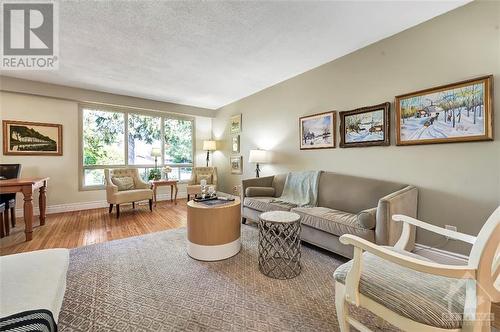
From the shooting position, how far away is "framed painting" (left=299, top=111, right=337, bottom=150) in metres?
3.24

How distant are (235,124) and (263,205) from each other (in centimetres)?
281

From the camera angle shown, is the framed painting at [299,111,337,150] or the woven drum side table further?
the framed painting at [299,111,337,150]

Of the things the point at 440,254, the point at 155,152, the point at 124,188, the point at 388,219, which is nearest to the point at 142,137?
the point at 155,152

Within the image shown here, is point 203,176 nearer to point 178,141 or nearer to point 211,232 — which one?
point 178,141

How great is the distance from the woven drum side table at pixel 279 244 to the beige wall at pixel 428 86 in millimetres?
1465

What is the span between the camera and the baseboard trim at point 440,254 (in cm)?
206

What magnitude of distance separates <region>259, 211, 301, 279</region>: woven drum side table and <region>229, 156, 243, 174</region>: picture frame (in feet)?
10.2

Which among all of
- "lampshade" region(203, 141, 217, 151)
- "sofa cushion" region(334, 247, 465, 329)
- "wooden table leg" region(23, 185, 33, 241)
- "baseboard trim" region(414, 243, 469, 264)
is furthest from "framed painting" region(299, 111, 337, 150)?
"wooden table leg" region(23, 185, 33, 241)

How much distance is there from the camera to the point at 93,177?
4.75 meters

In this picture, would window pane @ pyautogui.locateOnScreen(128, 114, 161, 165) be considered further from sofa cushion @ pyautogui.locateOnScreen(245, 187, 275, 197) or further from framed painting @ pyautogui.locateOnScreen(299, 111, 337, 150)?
framed painting @ pyautogui.locateOnScreen(299, 111, 337, 150)

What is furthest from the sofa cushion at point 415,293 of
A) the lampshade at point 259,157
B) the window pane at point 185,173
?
the window pane at point 185,173

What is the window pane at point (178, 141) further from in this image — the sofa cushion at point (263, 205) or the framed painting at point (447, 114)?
the framed painting at point (447, 114)

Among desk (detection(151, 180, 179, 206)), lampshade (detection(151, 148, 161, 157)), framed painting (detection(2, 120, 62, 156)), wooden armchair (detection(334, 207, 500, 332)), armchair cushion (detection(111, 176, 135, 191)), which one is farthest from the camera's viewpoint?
A: lampshade (detection(151, 148, 161, 157))

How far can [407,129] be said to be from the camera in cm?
243
